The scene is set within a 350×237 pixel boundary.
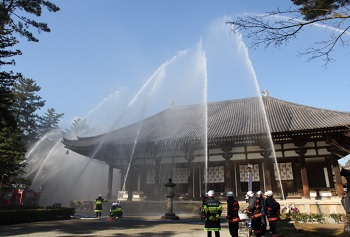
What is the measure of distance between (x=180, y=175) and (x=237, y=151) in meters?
5.41

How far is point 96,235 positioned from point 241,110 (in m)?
19.2

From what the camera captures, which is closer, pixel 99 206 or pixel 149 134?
pixel 99 206

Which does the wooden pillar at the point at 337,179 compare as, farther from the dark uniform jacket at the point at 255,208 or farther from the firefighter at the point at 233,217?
the firefighter at the point at 233,217

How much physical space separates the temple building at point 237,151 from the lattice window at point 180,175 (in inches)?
2.3

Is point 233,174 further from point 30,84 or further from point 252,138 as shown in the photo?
point 30,84

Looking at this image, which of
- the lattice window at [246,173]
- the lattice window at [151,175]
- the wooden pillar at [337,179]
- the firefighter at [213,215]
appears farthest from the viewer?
the lattice window at [151,175]

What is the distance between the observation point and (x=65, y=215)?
16.1 metres

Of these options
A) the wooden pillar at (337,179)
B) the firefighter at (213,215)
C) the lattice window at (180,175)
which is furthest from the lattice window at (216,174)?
the firefighter at (213,215)

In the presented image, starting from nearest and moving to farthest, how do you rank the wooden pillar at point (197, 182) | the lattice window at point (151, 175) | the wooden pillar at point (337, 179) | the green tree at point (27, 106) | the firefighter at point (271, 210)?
the firefighter at point (271, 210)
the wooden pillar at point (337, 179)
the wooden pillar at point (197, 182)
the lattice window at point (151, 175)
the green tree at point (27, 106)

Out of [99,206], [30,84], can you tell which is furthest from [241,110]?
[30,84]

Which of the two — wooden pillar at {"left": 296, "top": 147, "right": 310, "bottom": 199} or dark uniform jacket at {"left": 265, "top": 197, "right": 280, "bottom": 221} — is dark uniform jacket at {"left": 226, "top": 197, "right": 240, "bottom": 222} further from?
wooden pillar at {"left": 296, "top": 147, "right": 310, "bottom": 199}

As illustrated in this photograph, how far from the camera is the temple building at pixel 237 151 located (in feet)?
58.3

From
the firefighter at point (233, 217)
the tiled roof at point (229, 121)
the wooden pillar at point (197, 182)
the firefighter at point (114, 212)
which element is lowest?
the firefighter at point (114, 212)

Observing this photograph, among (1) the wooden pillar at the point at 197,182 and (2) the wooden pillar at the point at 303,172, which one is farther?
(1) the wooden pillar at the point at 197,182
